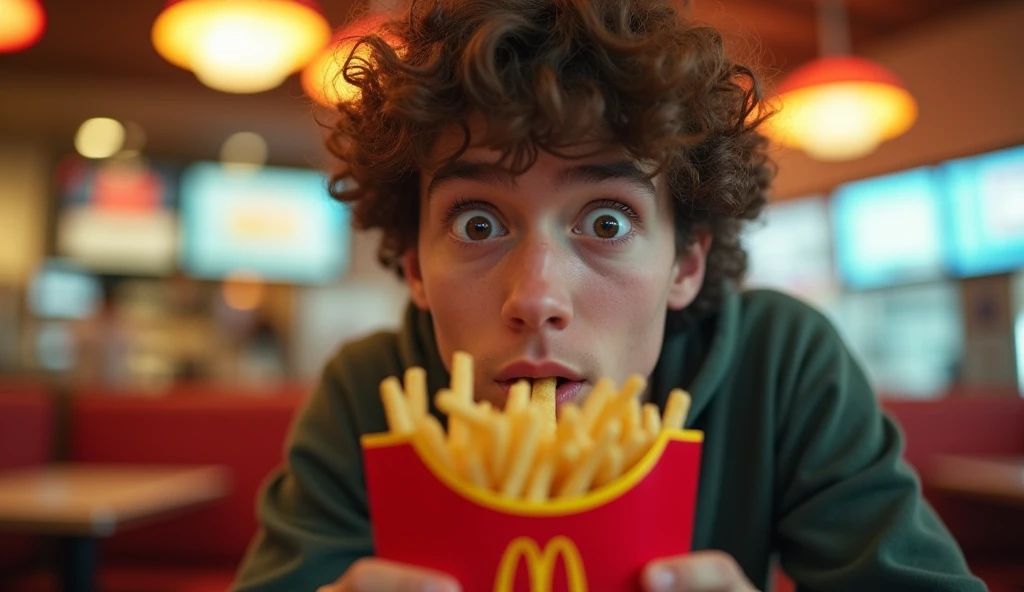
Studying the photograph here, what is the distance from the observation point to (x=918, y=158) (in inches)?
211

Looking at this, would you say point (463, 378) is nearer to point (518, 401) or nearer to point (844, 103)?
point (518, 401)

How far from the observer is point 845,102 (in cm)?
386

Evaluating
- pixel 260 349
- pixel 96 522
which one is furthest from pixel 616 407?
pixel 260 349

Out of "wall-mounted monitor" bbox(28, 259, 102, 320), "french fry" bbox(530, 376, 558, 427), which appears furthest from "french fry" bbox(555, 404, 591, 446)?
"wall-mounted monitor" bbox(28, 259, 102, 320)

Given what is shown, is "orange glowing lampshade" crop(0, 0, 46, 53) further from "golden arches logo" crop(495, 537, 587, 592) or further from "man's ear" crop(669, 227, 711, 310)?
"golden arches logo" crop(495, 537, 587, 592)

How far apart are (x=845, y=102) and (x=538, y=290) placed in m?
3.57

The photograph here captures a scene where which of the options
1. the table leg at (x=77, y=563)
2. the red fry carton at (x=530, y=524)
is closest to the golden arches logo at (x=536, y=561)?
the red fry carton at (x=530, y=524)

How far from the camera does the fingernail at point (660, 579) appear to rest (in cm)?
56

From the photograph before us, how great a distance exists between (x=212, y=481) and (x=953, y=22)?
5142 mm

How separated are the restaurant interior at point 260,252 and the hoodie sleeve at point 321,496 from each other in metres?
0.34

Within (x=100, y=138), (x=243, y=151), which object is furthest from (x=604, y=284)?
(x=100, y=138)

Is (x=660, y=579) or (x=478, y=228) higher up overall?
(x=478, y=228)

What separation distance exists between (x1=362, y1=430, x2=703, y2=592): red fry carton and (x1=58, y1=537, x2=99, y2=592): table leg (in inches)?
67.4

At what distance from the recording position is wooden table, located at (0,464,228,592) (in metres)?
1.81
